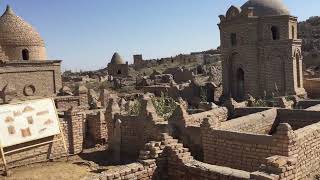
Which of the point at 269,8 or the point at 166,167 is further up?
the point at 269,8

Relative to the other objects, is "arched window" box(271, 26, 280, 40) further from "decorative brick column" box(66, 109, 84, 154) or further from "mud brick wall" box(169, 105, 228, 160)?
"decorative brick column" box(66, 109, 84, 154)

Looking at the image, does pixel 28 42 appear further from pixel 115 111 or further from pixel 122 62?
pixel 122 62

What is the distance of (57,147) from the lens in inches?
439

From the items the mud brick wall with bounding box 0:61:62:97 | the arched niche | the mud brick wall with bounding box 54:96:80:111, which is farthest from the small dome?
the mud brick wall with bounding box 54:96:80:111

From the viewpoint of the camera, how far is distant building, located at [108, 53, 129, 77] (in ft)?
161

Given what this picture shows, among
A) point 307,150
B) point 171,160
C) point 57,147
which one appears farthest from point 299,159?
point 57,147

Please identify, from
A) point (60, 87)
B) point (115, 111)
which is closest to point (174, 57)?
point (60, 87)

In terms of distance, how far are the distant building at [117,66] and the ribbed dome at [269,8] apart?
2845 cm

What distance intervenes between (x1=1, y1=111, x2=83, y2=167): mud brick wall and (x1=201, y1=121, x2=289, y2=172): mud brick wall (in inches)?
177

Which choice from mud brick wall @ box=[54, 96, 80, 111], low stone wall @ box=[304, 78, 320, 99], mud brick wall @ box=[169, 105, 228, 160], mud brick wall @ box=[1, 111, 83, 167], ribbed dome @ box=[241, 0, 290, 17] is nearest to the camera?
mud brick wall @ box=[169, 105, 228, 160]

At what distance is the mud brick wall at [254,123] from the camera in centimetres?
974

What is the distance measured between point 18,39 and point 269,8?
14755mm

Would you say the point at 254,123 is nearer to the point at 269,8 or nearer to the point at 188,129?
the point at 188,129

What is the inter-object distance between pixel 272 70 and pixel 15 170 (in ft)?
51.5
